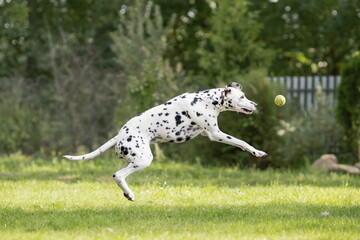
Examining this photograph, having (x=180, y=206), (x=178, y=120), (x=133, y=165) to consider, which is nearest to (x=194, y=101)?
(x=178, y=120)

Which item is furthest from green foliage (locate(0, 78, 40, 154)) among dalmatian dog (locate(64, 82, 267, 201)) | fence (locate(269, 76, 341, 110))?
dalmatian dog (locate(64, 82, 267, 201))

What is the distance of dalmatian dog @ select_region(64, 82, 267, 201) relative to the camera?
6.54 metres

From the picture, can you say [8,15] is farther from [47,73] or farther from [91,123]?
[91,123]

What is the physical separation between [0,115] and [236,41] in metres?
6.00

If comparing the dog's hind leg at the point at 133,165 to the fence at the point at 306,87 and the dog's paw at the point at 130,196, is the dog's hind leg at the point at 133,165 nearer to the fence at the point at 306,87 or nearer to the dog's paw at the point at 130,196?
the dog's paw at the point at 130,196

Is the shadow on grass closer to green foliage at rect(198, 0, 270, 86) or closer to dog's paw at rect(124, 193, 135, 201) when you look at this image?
dog's paw at rect(124, 193, 135, 201)

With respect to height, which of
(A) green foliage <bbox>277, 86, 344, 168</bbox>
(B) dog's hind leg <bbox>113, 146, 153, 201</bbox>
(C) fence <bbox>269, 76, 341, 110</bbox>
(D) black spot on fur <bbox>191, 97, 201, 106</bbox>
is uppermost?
(D) black spot on fur <bbox>191, 97, 201, 106</bbox>

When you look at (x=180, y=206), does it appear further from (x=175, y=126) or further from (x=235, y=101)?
(x=235, y=101)

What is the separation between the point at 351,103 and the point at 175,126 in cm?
561

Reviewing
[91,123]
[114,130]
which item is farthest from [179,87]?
[91,123]

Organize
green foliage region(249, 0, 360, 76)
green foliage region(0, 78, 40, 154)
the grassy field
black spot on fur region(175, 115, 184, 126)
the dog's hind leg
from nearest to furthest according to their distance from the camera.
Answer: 1. the grassy field
2. the dog's hind leg
3. black spot on fur region(175, 115, 184, 126)
4. green foliage region(0, 78, 40, 154)
5. green foliage region(249, 0, 360, 76)

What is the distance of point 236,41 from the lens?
15109 millimetres

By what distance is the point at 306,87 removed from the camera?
552 inches

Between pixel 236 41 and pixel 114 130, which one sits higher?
pixel 236 41
